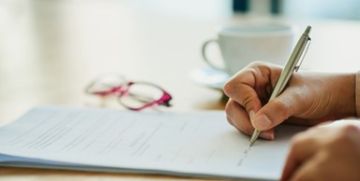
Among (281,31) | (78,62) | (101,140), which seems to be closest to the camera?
(101,140)

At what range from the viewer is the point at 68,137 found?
A: 74cm

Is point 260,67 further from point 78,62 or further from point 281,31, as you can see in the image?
point 78,62

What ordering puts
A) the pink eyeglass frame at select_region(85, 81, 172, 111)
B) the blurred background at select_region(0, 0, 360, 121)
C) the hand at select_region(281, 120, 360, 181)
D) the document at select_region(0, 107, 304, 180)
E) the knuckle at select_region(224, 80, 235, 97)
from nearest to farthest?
the hand at select_region(281, 120, 360, 181) → the document at select_region(0, 107, 304, 180) → the knuckle at select_region(224, 80, 235, 97) → the pink eyeglass frame at select_region(85, 81, 172, 111) → the blurred background at select_region(0, 0, 360, 121)

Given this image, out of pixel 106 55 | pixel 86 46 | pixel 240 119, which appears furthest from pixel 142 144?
pixel 86 46

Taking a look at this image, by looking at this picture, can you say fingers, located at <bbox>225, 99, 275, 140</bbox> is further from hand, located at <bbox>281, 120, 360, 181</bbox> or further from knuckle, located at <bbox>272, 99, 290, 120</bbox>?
hand, located at <bbox>281, 120, 360, 181</bbox>

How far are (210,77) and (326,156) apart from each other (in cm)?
57

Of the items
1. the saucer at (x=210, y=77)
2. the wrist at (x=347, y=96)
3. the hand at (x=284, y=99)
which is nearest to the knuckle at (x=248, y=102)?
the hand at (x=284, y=99)

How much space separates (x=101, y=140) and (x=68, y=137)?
5 cm

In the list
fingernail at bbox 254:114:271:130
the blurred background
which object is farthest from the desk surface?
fingernail at bbox 254:114:271:130

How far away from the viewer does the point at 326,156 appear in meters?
0.48

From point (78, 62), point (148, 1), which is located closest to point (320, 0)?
point (148, 1)

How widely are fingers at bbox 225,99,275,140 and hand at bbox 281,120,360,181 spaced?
0.64ft

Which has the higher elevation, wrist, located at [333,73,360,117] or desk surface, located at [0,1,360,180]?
wrist, located at [333,73,360,117]

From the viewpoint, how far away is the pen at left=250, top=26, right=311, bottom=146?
0.69m
